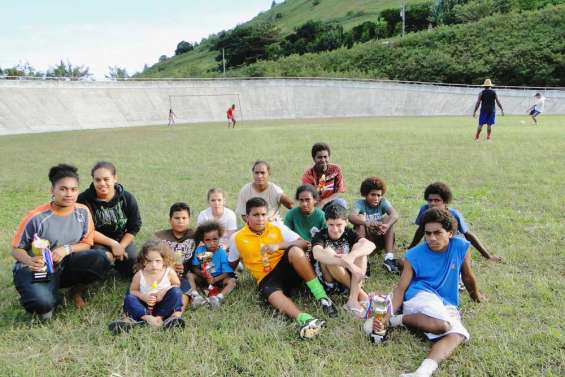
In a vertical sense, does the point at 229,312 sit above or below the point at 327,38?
below

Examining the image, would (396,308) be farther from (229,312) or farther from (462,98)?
(462,98)

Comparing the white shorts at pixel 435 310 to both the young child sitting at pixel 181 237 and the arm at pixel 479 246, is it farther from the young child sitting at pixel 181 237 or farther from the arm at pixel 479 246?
the young child sitting at pixel 181 237

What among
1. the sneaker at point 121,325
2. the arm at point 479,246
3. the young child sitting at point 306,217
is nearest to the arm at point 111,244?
the sneaker at point 121,325

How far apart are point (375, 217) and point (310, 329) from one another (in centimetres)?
215

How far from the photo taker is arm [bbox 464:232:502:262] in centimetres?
454

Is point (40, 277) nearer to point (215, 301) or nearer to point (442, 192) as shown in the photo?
point (215, 301)

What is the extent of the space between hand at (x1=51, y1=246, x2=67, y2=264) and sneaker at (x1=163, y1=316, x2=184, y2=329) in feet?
3.97

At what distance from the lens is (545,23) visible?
37531 millimetres

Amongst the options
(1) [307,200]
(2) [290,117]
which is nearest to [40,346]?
(1) [307,200]

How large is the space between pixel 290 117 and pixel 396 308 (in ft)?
109

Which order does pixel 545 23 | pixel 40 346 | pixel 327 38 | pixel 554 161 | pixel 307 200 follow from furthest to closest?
pixel 327 38, pixel 545 23, pixel 554 161, pixel 307 200, pixel 40 346

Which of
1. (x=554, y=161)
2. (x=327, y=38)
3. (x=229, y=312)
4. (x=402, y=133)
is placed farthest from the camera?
(x=327, y=38)

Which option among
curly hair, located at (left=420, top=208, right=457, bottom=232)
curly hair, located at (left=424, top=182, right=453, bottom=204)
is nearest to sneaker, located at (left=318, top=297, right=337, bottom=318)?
curly hair, located at (left=420, top=208, right=457, bottom=232)

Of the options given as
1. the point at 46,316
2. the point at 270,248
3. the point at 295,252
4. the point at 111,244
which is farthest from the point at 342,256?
the point at 46,316
